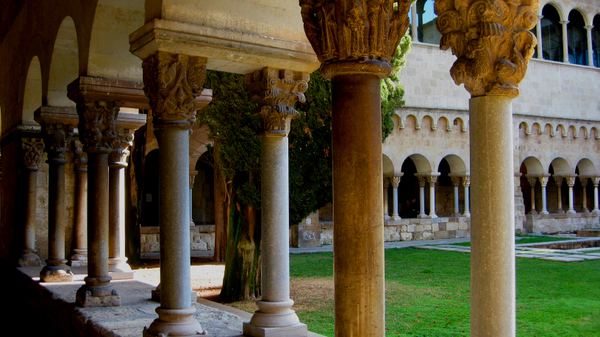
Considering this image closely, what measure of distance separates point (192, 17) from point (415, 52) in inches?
577

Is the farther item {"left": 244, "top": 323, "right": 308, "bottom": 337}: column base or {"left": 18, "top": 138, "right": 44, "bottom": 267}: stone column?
{"left": 18, "top": 138, "right": 44, "bottom": 267}: stone column

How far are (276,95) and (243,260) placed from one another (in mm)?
4202

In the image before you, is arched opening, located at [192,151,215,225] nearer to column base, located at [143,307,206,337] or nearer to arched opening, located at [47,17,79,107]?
arched opening, located at [47,17,79,107]

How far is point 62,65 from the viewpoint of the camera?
725cm

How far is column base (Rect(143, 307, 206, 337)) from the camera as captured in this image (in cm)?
428

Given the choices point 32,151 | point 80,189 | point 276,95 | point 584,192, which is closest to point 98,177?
point 80,189

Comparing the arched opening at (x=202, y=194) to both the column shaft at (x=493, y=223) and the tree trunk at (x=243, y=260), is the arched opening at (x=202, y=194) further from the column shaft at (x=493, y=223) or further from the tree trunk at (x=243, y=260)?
the column shaft at (x=493, y=223)

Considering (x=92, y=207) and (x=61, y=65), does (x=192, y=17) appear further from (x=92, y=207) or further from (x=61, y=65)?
(x=61, y=65)

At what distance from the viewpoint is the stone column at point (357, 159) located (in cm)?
277

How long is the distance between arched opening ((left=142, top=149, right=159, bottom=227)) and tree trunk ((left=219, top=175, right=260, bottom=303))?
11.4m

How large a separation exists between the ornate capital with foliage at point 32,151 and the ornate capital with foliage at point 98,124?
3820 millimetres

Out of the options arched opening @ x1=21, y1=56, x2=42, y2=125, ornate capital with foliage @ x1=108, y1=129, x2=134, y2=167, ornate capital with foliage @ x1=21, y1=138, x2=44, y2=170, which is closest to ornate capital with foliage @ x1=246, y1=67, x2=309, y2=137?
ornate capital with foliage @ x1=108, y1=129, x2=134, y2=167

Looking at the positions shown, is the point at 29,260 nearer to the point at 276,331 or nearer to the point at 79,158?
the point at 79,158

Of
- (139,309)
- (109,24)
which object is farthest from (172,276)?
(109,24)
